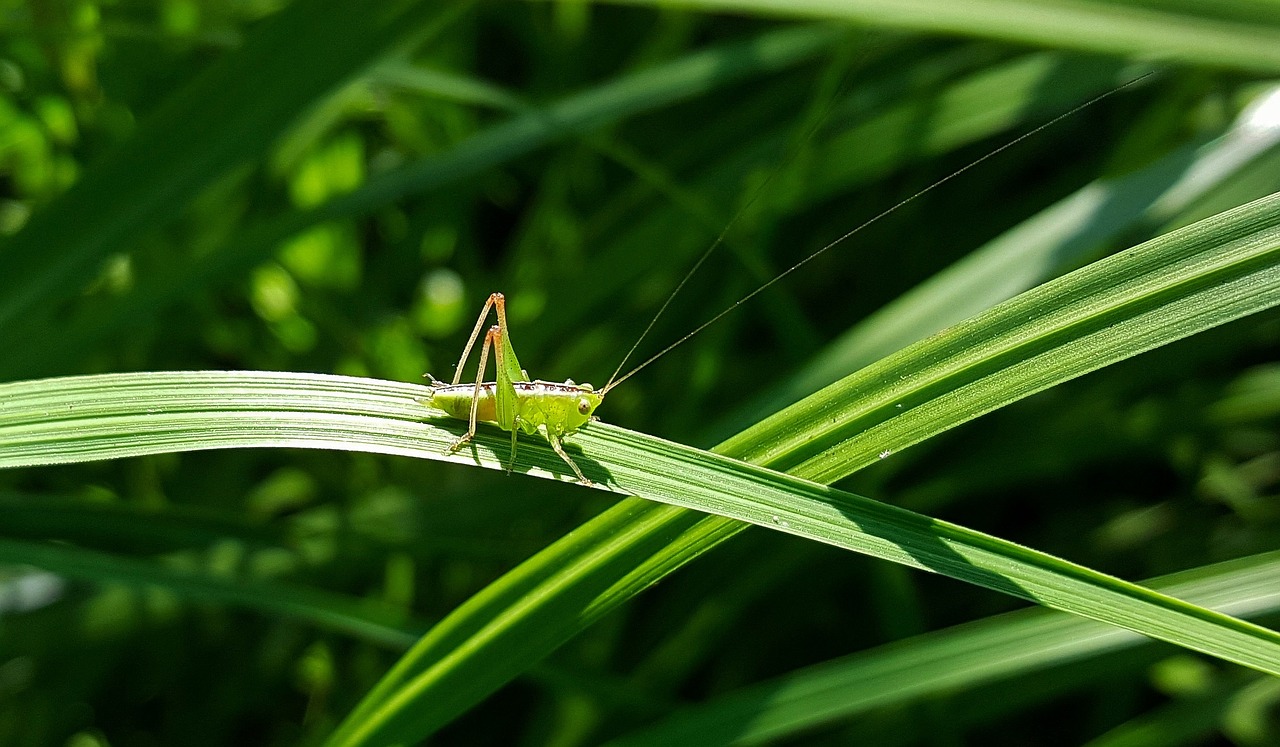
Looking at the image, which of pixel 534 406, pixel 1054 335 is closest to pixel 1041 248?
pixel 1054 335

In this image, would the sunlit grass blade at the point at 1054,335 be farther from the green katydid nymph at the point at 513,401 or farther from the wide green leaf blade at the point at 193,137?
the wide green leaf blade at the point at 193,137

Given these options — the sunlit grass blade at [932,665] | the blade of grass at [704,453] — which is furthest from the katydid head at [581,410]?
the sunlit grass blade at [932,665]

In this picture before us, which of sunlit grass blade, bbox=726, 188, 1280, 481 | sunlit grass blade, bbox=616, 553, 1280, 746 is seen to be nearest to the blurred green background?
sunlit grass blade, bbox=616, 553, 1280, 746

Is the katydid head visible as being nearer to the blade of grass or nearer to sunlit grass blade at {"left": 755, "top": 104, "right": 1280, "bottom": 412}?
the blade of grass

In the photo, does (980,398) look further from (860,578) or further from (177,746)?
(177,746)

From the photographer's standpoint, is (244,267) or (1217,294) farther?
(244,267)

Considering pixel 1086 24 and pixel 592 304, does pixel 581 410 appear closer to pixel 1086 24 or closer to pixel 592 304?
pixel 592 304

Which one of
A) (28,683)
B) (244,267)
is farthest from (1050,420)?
(28,683)
